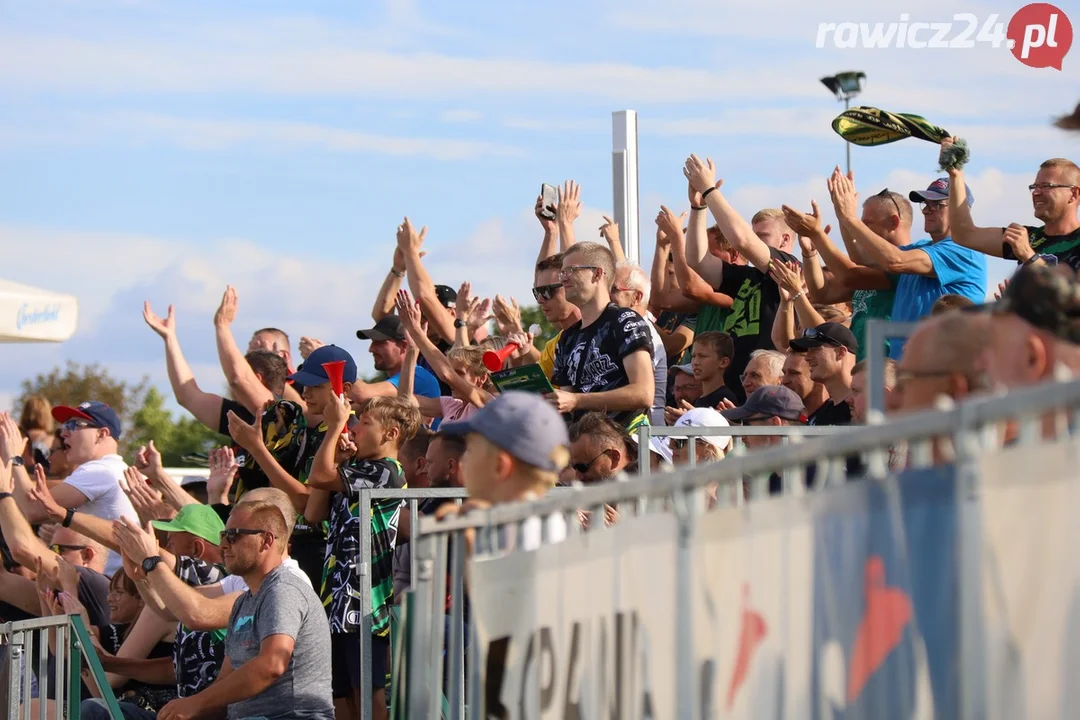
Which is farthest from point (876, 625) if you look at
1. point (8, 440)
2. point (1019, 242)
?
point (8, 440)

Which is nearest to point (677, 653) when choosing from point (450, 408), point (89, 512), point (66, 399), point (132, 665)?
point (132, 665)

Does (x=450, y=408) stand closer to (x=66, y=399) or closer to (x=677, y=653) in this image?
(x=677, y=653)

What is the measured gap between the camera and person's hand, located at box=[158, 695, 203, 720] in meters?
6.23

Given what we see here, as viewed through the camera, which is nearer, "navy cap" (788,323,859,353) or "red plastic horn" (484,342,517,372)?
"navy cap" (788,323,859,353)

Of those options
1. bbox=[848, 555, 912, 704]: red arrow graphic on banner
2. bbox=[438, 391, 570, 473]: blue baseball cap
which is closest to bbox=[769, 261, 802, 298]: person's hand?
bbox=[438, 391, 570, 473]: blue baseball cap

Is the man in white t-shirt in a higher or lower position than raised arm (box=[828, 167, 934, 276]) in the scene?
lower

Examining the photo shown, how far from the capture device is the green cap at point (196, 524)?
748 cm

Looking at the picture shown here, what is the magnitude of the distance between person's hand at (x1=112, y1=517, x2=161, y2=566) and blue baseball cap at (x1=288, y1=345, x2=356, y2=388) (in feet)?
4.18

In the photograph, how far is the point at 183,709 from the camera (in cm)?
630

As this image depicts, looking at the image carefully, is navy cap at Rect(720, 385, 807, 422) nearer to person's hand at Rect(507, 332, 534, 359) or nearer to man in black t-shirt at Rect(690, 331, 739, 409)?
man in black t-shirt at Rect(690, 331, 739, 409)

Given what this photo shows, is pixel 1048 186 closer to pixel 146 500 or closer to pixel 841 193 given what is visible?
pixel 841 193

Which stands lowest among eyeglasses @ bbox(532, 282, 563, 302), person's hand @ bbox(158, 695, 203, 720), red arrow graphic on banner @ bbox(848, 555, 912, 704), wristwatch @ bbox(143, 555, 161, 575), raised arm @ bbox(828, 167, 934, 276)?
person's hand @ bbox(158, 695, 203, 720)

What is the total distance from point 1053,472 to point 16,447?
26.5 ft

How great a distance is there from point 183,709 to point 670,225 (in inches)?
169
